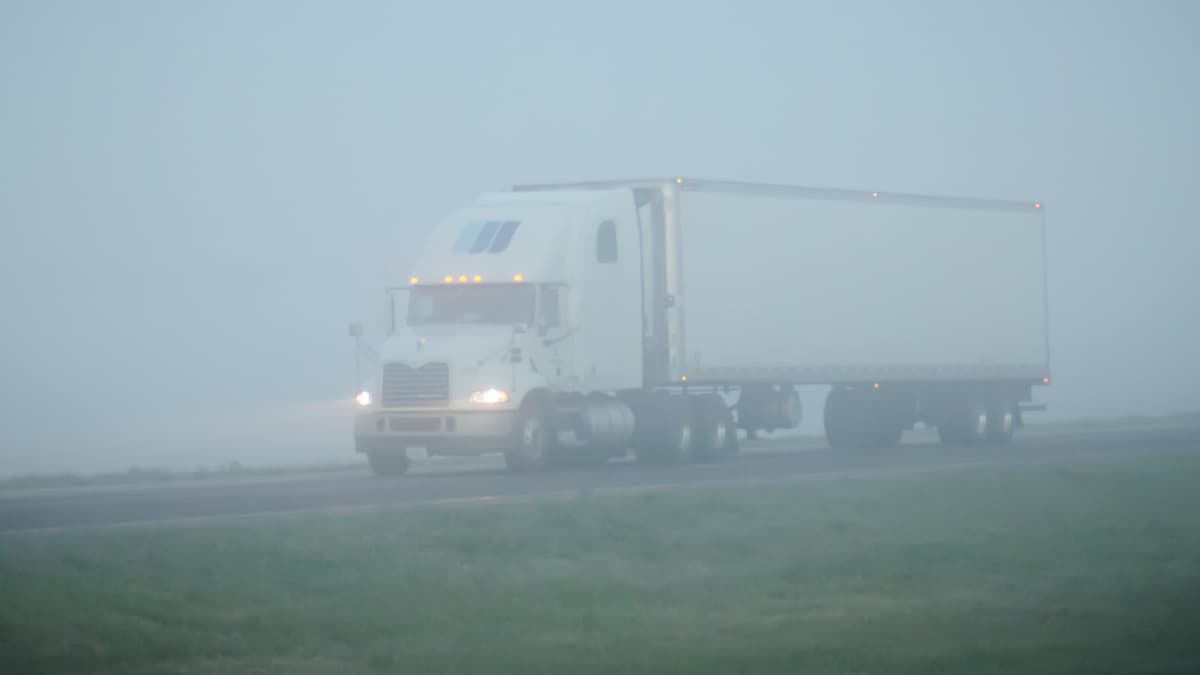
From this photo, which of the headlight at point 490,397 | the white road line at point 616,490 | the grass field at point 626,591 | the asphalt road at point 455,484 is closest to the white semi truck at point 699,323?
the headlight at point 490,397

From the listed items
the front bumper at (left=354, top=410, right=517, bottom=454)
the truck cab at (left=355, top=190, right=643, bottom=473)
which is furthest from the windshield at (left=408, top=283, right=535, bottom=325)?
the front bumper at (left=354, top=410, right=517, bottom=454)

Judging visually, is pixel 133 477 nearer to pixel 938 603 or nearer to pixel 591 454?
pixel 591 454

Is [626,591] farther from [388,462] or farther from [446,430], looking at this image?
[388,462]

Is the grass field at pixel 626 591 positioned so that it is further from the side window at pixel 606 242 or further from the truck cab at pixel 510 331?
the side window at pixel 606 242

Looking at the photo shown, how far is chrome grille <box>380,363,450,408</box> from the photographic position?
Answer: 92.2 feet

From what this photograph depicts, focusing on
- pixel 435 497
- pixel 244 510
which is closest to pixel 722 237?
pixel 435 497

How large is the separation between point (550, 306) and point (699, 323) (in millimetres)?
4326

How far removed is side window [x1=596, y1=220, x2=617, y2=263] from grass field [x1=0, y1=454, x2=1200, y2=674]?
29.5 ft

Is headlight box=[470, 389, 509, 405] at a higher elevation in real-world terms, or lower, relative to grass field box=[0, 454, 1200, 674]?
higher

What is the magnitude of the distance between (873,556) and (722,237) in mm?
16162

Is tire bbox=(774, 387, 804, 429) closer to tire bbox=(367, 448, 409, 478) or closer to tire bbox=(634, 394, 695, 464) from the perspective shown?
tire bbox=(634, 394, 695, 464)

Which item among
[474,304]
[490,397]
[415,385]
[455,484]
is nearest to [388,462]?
[415,385]

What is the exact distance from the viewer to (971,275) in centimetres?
4044

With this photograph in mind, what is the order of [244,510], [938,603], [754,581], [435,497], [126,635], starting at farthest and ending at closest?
[435,497], [244,510], [754,581], [938,603], [126,635]
